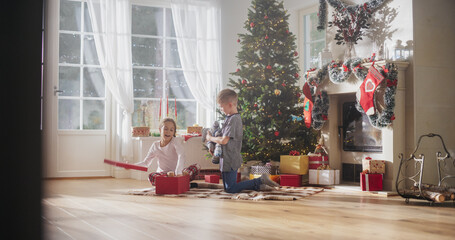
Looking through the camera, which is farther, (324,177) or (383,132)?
(324,177)

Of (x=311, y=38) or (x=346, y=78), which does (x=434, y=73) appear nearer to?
(x=346, y=78)

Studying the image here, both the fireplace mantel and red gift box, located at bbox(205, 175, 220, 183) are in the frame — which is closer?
the fireplace mantel

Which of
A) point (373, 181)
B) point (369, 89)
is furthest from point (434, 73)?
point (373, 181)

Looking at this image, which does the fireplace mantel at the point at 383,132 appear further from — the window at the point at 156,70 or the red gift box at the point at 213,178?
the window at the point at 156,70

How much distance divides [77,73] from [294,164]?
10.0 ft

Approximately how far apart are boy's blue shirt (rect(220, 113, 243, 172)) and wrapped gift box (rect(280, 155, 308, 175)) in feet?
3.67

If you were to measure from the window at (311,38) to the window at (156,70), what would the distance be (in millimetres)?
1751

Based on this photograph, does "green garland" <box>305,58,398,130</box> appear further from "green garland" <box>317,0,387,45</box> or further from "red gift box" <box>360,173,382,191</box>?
"red gift box" <box>360,173,382,191</box>

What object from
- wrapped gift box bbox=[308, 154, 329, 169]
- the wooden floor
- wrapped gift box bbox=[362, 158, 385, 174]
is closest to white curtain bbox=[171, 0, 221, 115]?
wrapped gift box bbox=[308, 154, 329, 169]

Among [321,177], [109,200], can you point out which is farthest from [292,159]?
[109,200]

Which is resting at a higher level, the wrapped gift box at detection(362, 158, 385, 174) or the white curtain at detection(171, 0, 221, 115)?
the white curtain at detection(171, 0, 221, 115)

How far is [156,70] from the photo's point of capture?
21.8 feet

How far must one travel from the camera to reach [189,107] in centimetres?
687

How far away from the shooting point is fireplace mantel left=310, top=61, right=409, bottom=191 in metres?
4.61
